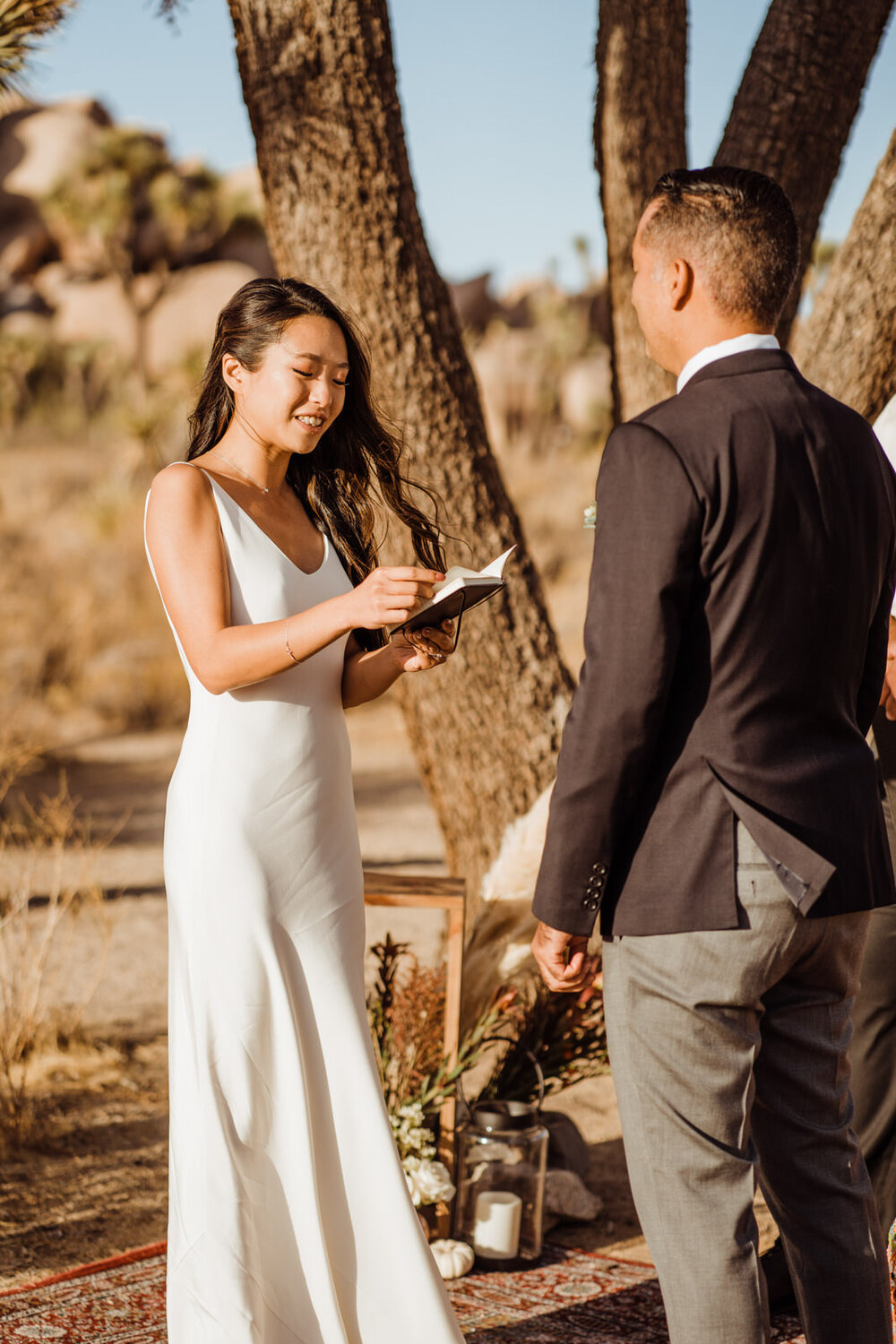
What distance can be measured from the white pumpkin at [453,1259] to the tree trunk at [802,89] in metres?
3.03

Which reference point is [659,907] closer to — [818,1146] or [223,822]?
[818,1146]

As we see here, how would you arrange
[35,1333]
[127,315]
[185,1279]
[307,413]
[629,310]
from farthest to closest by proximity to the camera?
[127,315]
[629,310]
[35,1333]
[307,413]
[185,1279]

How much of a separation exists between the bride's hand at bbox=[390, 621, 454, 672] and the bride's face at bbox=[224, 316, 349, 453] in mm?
415

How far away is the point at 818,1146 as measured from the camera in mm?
1918

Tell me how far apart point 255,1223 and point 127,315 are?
Answer: 29.4m

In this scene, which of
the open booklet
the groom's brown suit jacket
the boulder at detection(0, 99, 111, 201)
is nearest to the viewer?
the groom's brown suit jacket

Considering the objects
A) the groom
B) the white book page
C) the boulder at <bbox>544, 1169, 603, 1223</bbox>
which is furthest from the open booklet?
the boulder at <bbox>544, 1169, 603, 1223</bbox>

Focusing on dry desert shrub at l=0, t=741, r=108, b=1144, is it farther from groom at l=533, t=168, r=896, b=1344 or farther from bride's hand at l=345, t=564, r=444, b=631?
groom at l=533, t=168, r=896, b=1344

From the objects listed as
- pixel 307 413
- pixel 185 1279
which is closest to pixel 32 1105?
pixel 185 1279

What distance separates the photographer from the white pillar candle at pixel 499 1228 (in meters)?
3.33

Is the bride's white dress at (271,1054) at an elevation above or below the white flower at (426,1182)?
above

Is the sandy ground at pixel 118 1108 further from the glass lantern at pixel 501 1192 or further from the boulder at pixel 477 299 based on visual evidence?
the boulder at pixel 477 299

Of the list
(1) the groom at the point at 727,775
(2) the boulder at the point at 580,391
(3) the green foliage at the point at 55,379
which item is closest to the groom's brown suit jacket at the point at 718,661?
(1) the groom at the point at 727,775

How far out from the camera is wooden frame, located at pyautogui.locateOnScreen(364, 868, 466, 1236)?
11.0 ft
